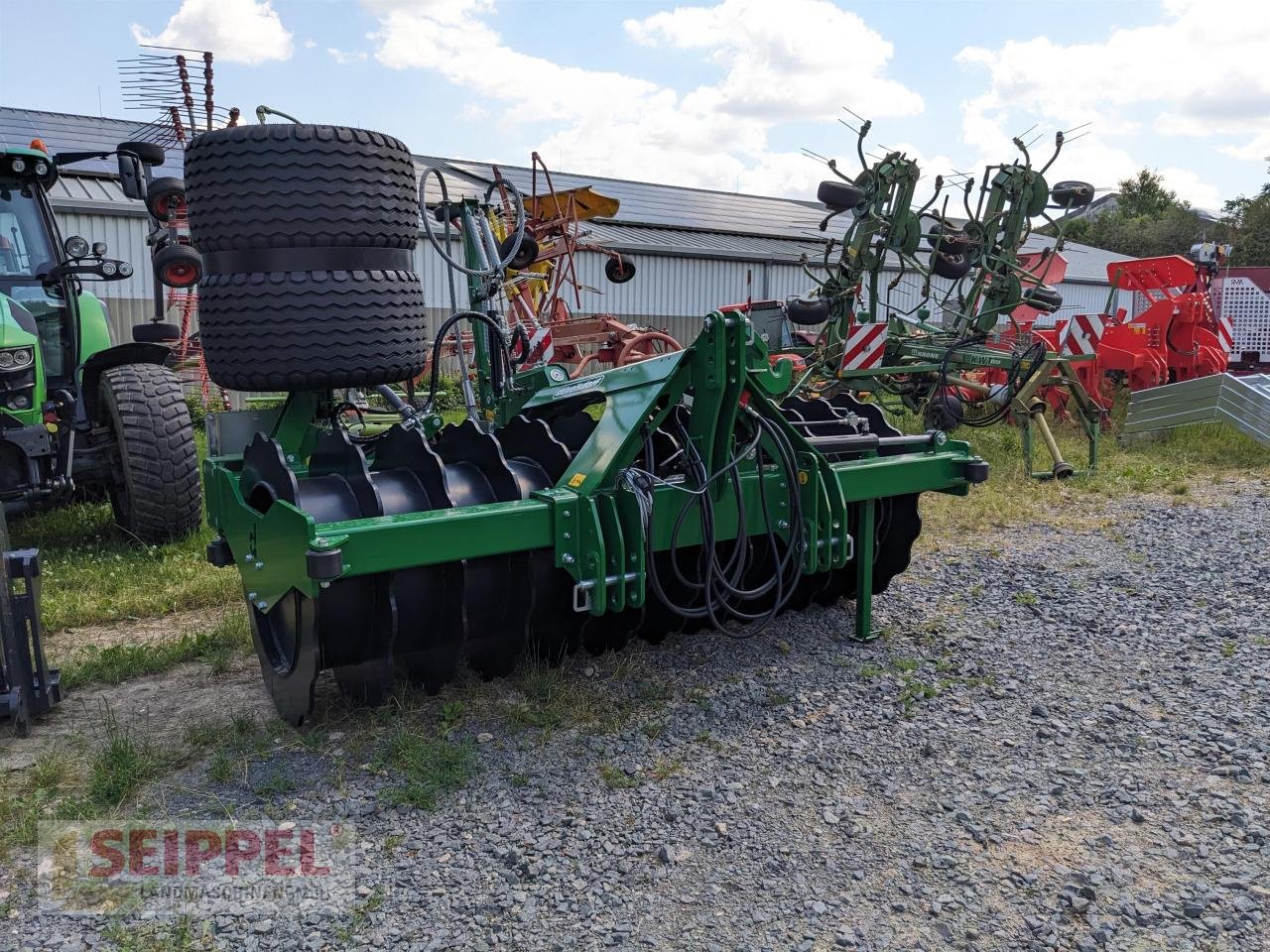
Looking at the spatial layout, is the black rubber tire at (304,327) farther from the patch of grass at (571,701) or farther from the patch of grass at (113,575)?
the patch of grass at (113,575)

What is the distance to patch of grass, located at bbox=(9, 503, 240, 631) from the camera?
14.3 ft

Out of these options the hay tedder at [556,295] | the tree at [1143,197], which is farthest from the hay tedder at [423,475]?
the tree at [1143,197]

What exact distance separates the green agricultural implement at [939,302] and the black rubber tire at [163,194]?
4.74m

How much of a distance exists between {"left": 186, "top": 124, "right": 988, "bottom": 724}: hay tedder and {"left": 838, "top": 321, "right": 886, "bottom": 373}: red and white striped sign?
14.8 feet

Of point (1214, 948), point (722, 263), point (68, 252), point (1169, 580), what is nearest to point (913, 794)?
point (1214, 948)

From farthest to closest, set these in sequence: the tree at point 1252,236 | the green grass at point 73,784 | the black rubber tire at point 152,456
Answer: the tree at point 1252,236 < the black rubber tire at point 152,456 < the green grass at point 73,784

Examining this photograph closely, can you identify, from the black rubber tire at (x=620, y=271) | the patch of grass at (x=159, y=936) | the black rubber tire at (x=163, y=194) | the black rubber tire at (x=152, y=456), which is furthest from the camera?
the black rubber tire at (x=620, y=271)

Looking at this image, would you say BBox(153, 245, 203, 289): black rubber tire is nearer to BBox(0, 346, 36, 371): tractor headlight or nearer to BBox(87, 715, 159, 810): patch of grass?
BBox(0, 346, 36, 371): tractor headlight

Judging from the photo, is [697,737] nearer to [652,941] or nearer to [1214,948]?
[652,941]

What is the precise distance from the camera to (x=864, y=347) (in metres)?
7.90

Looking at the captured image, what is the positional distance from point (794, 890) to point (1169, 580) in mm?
3304

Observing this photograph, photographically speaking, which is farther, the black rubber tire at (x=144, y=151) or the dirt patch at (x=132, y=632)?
the black rubber tire at (x=144, y=151)

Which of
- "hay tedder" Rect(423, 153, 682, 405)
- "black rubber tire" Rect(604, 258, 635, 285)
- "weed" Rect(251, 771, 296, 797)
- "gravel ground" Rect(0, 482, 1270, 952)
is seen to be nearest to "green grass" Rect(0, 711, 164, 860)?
"gravel ground" Rect(0, 482, 1270, 952)

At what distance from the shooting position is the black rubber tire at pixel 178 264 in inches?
175
